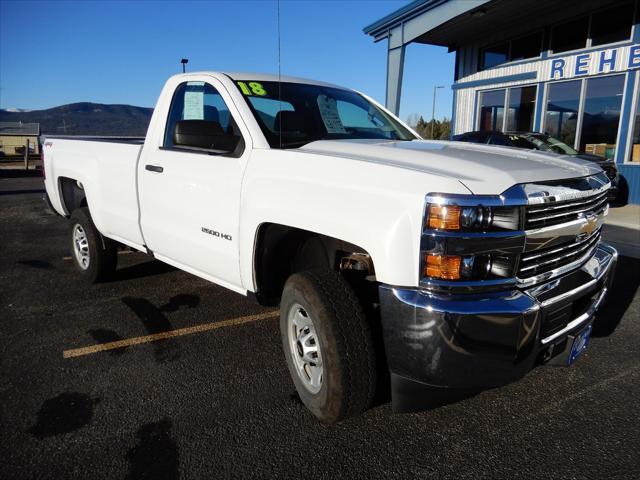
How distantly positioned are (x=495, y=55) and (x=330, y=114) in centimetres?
1383

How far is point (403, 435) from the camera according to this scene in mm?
2527

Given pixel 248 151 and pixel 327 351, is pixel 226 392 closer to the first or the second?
pixel 327 351

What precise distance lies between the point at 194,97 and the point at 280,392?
7.59 ft

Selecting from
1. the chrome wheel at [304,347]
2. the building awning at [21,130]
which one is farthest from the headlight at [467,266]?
the building awning at [21,130]

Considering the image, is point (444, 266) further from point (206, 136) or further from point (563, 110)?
point (563, 110)

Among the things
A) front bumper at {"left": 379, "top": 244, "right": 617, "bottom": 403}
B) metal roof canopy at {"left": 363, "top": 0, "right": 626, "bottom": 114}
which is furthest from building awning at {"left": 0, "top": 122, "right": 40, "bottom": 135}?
front bumper at {"left": 379, "top": 244, "right": 617, "bottom": 403}

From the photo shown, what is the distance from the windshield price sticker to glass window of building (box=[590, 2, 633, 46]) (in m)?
11.6

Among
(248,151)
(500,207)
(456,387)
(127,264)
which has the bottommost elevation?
(127,264)

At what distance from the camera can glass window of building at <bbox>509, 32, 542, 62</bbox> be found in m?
13.9

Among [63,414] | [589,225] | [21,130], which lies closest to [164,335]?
[63,414]

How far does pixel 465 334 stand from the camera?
2.00 meters

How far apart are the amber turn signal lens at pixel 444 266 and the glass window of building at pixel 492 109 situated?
14.6 m

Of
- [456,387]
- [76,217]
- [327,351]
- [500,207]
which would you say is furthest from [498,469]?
[76,217]

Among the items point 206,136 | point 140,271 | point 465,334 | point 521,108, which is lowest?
point 140,271
